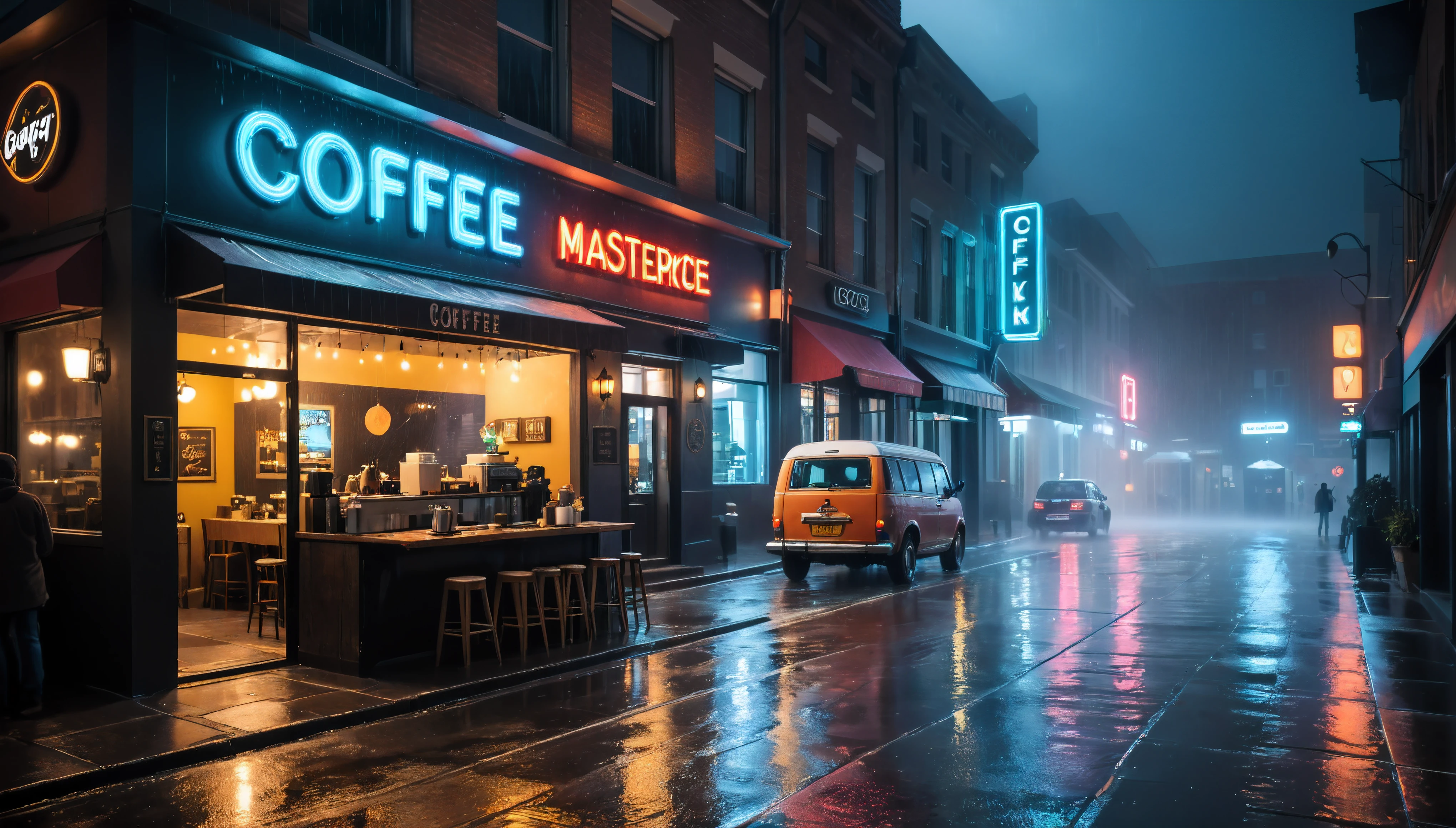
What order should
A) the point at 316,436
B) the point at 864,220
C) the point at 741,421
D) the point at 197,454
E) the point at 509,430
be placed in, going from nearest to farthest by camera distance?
the point at 197,454, the point at 316,436, the point at 509,430, the point at 741,421, the point at 864,220

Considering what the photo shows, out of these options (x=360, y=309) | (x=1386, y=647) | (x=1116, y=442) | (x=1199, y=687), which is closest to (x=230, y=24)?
(x=360, y=309)

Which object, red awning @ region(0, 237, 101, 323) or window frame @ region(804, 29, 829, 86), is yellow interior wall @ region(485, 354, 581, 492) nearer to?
red awning @ region(0, 237, 101, 323)

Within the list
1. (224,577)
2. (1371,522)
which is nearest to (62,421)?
(224,577)

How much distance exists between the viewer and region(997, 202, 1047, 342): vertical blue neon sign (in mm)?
28672

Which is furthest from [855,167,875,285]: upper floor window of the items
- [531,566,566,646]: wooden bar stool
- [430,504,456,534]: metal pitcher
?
[430,504,456,534]: metal pitcher

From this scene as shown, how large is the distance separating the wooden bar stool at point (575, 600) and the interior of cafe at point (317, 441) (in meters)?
1.15

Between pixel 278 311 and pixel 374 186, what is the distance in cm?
231

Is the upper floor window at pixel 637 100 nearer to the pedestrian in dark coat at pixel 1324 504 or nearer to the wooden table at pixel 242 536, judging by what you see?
the wooden table at pixel 242 536

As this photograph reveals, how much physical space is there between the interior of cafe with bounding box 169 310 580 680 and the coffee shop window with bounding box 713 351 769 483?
4.30 m

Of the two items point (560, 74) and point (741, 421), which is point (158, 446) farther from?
point (741, 421)

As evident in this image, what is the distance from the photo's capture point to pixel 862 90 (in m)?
23.2

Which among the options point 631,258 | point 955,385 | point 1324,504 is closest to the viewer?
point 631,258

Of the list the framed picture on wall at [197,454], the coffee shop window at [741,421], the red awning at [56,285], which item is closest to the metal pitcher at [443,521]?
the red awning at [56,285]

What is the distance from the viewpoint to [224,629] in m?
10.9
